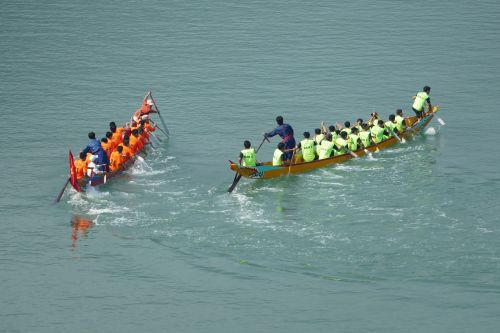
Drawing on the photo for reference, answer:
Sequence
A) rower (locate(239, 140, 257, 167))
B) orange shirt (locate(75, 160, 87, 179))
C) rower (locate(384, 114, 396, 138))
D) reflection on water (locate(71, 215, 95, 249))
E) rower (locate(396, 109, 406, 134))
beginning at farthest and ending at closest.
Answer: rower (locate(396, 109, 406, 134)) < rower (locate(384, 114, 396, 138)) < rower (locate(239, 140, 257, 167)) < orange shirt (locate(75, 160, 87, 179)) < reflection on water (locate(71, 215, 95, 249))

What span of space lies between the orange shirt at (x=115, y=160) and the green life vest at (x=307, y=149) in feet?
24.0

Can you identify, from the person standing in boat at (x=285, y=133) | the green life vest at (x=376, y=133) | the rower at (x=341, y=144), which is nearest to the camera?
the person standing in boat at (x=285, y=133)

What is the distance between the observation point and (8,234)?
33906mm

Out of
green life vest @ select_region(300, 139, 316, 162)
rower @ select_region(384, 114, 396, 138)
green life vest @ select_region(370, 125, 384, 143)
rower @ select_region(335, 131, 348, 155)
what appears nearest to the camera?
green life vest @ select_region(300, 139, 316, 162)

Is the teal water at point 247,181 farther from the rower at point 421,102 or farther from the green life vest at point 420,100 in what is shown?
the green life vest at point 420,100

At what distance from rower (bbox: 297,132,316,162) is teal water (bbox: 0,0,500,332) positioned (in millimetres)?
806

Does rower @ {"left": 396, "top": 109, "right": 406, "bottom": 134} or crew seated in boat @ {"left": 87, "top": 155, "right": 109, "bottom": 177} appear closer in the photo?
crew seated in boat @ {"left": 87, "top": 155, "right": 109, "bottom": 177}

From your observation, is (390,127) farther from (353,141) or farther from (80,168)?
(80,168)

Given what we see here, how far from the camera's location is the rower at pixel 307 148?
39062mm

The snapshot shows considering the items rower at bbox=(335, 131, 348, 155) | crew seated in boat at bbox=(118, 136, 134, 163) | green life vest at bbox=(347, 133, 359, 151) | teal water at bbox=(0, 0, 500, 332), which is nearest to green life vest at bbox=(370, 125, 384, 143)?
teal water at bbox=(0, 0, 500, 332)

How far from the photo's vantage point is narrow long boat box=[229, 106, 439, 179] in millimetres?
37375

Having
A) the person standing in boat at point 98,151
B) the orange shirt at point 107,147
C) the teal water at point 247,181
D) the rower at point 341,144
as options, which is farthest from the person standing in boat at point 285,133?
the person standing in boat at point 98,151

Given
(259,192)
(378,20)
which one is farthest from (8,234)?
(378,20)

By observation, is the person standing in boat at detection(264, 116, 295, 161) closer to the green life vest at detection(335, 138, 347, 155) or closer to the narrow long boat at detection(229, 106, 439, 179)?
the narrow long boat at detection(229, 106, 439, 179)
